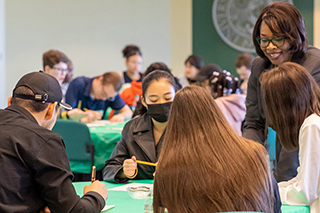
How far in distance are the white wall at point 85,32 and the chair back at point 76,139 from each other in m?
3.16

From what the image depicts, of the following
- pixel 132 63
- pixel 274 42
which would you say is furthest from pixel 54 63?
pixel 274 42

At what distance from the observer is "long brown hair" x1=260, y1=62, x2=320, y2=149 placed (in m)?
1.56

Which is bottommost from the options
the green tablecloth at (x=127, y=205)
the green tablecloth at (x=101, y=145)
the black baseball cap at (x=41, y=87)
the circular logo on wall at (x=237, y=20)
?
the green tablecloth at (x=101, y=145)

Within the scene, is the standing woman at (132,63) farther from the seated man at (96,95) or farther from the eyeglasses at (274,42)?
the eyeglasses at (274,42)

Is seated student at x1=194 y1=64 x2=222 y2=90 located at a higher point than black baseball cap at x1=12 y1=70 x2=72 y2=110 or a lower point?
lower

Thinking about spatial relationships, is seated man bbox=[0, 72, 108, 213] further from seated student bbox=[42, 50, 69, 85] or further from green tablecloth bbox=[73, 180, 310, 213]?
seated student bbox=[42, 50, 69, 85]

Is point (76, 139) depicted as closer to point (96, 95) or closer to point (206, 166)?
point (96, 95)

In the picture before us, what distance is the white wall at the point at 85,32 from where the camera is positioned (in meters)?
6.22

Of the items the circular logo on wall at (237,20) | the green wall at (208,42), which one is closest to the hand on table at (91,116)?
the green wall at (208,42)

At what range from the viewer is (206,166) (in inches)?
44.8

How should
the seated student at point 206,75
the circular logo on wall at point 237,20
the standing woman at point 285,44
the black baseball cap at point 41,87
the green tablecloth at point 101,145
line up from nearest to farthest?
the black baseball cap at point 41,87 → the standing woman at point 285,44 → the green tablecloth at point 101,145 → the seated student at point 206,75 → the circular logo on wall at point 237,20

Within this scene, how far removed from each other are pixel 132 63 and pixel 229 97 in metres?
2.41

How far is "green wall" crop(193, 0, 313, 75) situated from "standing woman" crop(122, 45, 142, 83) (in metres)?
2.12

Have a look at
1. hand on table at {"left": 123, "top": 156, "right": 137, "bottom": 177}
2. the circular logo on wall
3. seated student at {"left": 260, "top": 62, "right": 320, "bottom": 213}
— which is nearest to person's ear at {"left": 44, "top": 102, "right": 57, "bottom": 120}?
A: hand on table at {"left": 123, "top": 156, "right": 137, "bottom": 177}
